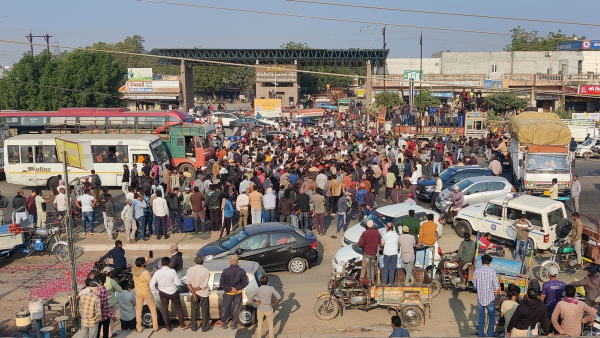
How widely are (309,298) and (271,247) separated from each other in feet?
5.76

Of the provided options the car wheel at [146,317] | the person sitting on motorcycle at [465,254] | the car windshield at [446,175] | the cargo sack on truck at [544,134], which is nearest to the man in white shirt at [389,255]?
the person sitting on motorcycle at [465,254]

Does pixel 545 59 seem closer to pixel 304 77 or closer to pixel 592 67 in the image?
pixel 592 67

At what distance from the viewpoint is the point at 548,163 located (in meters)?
19.6

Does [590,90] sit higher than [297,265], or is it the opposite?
[590,90]

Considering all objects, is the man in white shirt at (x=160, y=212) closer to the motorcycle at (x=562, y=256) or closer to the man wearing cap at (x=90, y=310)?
the man wearing cap at (x=90, y=310)

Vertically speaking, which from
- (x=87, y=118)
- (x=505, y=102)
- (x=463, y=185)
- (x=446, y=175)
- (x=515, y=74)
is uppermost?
(x=515, y=74)

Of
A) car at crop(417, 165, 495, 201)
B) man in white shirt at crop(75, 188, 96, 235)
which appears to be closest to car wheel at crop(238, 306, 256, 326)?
man in white shirt at crop(75, 188, 96, 235)

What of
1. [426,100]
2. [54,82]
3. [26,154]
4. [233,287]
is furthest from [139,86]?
[233,287]

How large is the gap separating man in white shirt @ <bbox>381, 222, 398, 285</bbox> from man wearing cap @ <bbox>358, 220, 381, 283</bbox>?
0.63 ft

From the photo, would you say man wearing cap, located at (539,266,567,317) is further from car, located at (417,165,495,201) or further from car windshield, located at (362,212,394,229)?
car, located at (417,165,495,201)

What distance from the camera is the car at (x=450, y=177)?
19.8 metres

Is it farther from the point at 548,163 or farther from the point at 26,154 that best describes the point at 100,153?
the point at 548,163

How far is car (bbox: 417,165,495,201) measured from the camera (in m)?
19.8

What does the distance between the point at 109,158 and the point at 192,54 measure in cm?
5971
